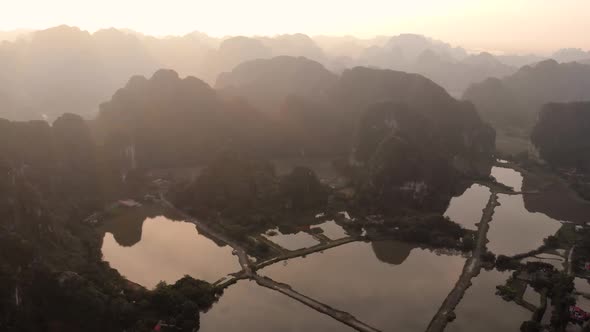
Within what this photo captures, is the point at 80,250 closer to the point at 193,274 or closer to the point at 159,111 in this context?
the point at 193,274

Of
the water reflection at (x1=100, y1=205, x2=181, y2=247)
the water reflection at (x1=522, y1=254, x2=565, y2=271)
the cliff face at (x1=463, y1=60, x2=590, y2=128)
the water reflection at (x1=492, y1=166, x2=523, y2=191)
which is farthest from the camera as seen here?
the cliff face at (x1=463, y1=60, x2=590, y2=128)

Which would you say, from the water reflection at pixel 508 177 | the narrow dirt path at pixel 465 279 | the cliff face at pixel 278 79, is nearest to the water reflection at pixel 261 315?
the narrow dirt path at pixel 465 279

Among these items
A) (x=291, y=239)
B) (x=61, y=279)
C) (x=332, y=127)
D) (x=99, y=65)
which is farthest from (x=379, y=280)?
(x=99, y=65)

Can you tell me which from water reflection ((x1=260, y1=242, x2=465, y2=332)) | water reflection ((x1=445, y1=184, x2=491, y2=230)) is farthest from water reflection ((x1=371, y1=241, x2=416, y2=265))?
water reflection ((x1=445, y1=184, x2=491, y2=230))

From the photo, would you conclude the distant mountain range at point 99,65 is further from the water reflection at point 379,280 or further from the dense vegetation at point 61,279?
the water reflection at point 379,280

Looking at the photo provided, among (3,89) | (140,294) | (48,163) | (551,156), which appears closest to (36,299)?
(140,294)

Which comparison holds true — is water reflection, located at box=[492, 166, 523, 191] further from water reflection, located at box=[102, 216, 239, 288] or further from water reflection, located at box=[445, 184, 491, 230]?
water reflection, located at box=[102, 216, 239, 288]
